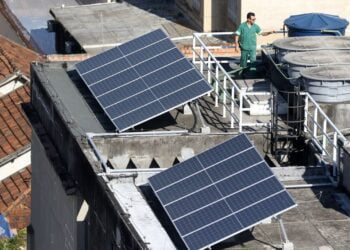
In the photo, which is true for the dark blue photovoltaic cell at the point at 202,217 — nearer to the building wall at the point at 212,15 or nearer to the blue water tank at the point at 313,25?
the blue water tank at the point at 313,25

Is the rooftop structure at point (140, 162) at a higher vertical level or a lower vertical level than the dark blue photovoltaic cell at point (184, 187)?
lower

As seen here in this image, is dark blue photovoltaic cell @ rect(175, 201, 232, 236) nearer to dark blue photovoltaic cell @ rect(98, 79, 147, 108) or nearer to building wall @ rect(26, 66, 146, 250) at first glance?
building wall @ rect(26, 66, 146, 250)

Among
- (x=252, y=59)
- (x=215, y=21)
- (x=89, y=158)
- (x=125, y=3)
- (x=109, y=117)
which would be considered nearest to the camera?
(x=89, y=158)

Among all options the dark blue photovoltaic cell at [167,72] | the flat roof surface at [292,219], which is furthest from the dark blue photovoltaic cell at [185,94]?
the flat roof surface at [292,219]

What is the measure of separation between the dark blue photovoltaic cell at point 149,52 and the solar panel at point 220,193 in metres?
5.48

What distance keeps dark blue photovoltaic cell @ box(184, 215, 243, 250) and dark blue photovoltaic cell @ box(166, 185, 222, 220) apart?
606mm

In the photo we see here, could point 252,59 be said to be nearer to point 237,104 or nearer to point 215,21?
point 237,104

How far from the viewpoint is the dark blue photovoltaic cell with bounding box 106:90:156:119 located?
2639 cm

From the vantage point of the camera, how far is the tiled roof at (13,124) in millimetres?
41000

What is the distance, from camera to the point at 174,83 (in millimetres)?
27062

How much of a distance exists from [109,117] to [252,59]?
444 centimetres

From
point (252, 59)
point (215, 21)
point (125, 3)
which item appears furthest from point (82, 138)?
point (125, 3)

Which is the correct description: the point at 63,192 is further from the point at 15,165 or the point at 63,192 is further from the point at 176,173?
the point at 15,165

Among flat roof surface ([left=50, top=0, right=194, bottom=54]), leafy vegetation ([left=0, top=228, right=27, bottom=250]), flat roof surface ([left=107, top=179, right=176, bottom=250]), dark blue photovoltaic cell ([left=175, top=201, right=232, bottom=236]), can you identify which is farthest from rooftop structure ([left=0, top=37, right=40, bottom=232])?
dark blue photovoltaic cell ([left=175, top=201, right=232, bottom=236])
